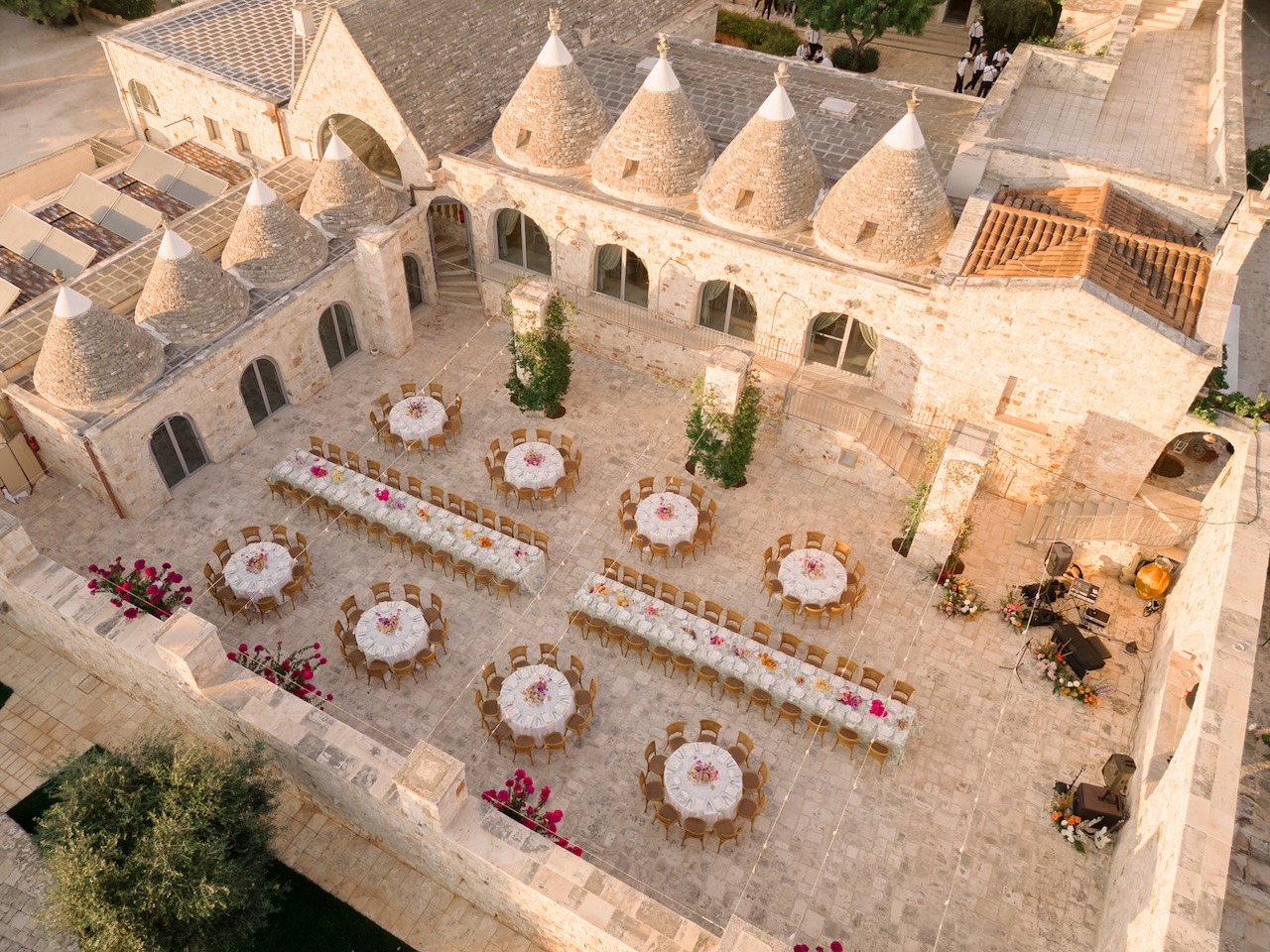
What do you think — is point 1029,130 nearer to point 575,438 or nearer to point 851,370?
point 851,370

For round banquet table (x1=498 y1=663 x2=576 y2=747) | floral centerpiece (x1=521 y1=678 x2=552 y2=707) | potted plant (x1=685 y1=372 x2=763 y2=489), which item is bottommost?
round banquet table (x1=498 y1=663 x2=576 y2=747)

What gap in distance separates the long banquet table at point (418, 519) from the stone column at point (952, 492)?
8753 mm

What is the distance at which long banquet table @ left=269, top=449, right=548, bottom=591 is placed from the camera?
65.6 feet

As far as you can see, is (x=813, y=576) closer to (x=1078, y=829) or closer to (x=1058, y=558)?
(x=1058, y=558)

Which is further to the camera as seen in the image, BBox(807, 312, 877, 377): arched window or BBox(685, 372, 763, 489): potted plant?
BBox(807, 312, 877, 377): arched window

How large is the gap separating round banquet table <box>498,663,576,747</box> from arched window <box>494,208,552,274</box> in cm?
1284

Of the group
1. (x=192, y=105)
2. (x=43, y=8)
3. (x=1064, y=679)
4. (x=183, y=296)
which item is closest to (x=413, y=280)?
(x=183, y=296)

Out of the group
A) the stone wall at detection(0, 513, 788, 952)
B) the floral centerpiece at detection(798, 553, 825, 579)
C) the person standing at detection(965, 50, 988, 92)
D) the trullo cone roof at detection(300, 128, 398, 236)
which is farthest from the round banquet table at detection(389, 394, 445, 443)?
the person standing at detection(965, 50, 988, 92)

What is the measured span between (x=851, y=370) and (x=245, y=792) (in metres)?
16.4

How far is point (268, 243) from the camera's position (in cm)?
2245

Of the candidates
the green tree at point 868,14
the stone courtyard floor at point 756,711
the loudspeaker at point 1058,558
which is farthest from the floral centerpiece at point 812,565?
the green tree at point 868,14

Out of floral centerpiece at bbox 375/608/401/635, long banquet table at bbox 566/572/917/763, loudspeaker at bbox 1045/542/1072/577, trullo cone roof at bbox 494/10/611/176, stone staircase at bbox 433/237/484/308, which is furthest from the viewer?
stone staircase at bbox 433/237/484/308

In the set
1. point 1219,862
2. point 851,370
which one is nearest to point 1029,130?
point 851,370

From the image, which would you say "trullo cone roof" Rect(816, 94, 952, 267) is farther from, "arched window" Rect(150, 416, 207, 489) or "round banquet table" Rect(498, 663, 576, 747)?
"arched window" Rect(150, 416, 207, 489)
